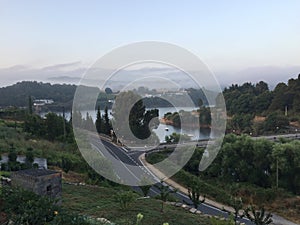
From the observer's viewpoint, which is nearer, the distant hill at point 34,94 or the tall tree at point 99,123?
the tall tree at point 99,123

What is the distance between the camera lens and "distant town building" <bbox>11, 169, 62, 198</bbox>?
15.9 ft

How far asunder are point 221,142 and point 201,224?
367 inches

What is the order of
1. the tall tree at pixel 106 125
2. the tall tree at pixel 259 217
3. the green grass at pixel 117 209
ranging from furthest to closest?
the tall tree at pixel 106 125
the tall tree at pixel 259 217
the green grass at pixel 117 209

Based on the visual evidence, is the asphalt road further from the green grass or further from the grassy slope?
the green grass

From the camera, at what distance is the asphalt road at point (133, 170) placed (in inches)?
369

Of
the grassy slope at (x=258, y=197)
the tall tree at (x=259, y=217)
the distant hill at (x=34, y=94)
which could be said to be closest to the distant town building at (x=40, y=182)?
the tall tree at (x=259, y=217)

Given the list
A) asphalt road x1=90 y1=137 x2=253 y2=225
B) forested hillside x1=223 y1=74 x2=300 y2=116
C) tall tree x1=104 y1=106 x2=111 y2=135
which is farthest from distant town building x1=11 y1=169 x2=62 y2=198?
forested hillside x1=223 y1=74 x2=300 y2=116

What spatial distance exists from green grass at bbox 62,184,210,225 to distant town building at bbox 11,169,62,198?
1.34 feet

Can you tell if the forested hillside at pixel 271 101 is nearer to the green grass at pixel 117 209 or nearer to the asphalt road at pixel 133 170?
the asphalt road at pixel 133 170

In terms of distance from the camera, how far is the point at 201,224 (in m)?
5.37

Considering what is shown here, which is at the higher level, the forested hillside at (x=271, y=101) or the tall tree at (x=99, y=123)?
the forested hillside at (x=271, y=101)

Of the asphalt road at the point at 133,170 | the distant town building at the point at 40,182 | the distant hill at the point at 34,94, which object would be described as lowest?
the asphalt road at the point at 133,170

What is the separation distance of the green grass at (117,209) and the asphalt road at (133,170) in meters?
2.46

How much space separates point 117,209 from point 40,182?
1.45 m
